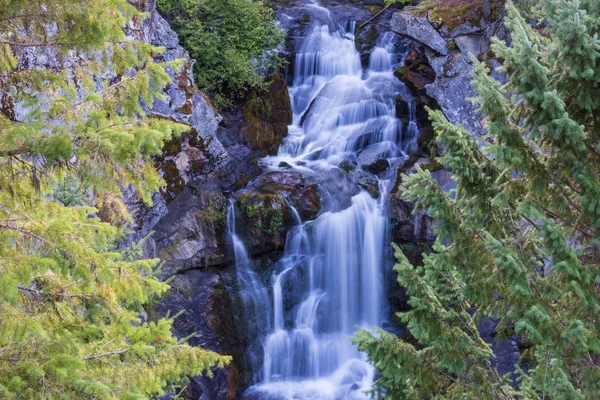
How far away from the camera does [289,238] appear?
1345 cm

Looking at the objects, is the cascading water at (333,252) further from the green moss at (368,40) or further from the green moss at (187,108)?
the green moss at (187,108)

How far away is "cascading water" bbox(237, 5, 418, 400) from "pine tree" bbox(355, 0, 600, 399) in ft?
17.4

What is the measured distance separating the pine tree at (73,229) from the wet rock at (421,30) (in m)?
12.2

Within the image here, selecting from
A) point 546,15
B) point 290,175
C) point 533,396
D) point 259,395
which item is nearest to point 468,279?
point 533,396

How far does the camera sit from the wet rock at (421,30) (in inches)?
582

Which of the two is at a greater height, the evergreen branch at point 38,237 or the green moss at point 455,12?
the green moss at point 455,12

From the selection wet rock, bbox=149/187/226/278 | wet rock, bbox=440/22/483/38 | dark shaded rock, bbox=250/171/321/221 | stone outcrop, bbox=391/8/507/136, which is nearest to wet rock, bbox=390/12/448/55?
stone outcrop, bbox=391/8/507/136

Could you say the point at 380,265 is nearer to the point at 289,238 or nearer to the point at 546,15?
the point at 289,238

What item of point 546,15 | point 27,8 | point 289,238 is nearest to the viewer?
point 27,8

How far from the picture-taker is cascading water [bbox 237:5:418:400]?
41.2 feet

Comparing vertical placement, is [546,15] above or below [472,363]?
above

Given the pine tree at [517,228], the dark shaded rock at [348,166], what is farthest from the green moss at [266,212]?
the pine tree at [517,228]

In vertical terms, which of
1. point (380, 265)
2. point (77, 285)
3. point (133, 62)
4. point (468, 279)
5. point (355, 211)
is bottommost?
point (380, 265)

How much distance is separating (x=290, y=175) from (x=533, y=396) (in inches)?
376
